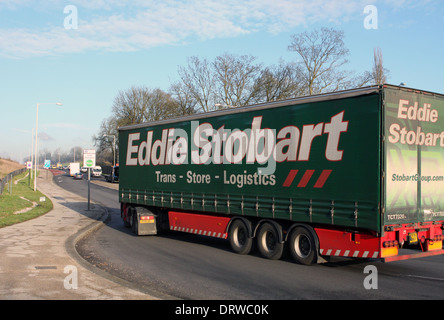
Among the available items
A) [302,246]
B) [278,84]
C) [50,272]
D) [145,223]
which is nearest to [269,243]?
[302,246]

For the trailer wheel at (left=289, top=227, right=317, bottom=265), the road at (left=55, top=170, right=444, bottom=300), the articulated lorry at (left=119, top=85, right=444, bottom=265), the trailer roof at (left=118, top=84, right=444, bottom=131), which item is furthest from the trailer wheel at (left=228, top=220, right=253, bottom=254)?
the trailer roof at (left=118, top=84, right=444, bottom=131)

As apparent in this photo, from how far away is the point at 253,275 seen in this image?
982 cm

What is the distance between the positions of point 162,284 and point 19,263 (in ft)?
11.6

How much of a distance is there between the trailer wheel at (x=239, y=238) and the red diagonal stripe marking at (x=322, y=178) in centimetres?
286

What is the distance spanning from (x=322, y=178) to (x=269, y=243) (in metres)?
2.62

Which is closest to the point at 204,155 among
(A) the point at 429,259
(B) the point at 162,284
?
(B) the point at 162,284

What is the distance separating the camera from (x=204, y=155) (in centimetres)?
1398

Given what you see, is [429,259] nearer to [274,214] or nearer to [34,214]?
[274,214]

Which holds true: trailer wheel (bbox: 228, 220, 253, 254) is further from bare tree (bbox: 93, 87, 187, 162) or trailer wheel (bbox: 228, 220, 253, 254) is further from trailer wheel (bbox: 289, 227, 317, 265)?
bare tree (bbox: 93, 87, 187, 162)

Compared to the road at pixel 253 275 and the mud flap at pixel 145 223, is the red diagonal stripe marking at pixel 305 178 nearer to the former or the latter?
the road at pixel 253 275

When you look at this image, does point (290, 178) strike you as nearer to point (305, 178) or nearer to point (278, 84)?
point (305, 178)

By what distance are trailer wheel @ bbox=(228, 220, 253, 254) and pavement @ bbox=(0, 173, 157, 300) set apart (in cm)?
424

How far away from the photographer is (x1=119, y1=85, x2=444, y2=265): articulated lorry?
945cm

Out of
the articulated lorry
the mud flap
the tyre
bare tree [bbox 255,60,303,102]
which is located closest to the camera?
the articulated lorry
